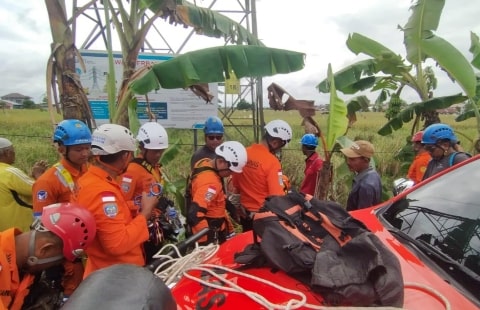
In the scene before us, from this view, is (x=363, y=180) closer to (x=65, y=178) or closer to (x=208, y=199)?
(x=208, y=199)

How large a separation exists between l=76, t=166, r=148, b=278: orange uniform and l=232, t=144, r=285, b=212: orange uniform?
1727 mm

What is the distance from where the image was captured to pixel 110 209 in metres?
2.18

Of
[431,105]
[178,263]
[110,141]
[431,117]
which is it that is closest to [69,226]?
[178,263]

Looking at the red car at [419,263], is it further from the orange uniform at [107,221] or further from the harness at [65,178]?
the harness at [65,178]

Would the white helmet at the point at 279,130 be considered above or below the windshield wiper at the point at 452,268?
above

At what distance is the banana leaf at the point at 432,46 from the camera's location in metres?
4.98

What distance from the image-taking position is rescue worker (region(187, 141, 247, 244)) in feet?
10.6

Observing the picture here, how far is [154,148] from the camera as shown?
351cm

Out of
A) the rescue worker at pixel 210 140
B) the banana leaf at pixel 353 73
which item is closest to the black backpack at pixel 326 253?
the rescue worker at pixel 210 140

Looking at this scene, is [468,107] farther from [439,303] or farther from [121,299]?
[121,299]

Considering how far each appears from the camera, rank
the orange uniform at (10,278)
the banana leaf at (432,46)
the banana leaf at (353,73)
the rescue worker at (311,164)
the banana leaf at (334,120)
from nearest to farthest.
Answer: the orange uniform at (10,278) → the banana leaf at (334,120) → the banana leaf at (432,46) → the rescue worker at (311,164) → the banana leaf at (353,73)

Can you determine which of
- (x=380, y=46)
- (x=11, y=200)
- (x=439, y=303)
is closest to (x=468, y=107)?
(x=380, y=46)

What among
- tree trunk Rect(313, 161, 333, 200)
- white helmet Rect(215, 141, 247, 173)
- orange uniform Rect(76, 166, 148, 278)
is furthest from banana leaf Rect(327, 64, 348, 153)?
orange uniform Rect(76, 166, 148, 278)

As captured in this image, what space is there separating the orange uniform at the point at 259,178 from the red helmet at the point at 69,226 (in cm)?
223
